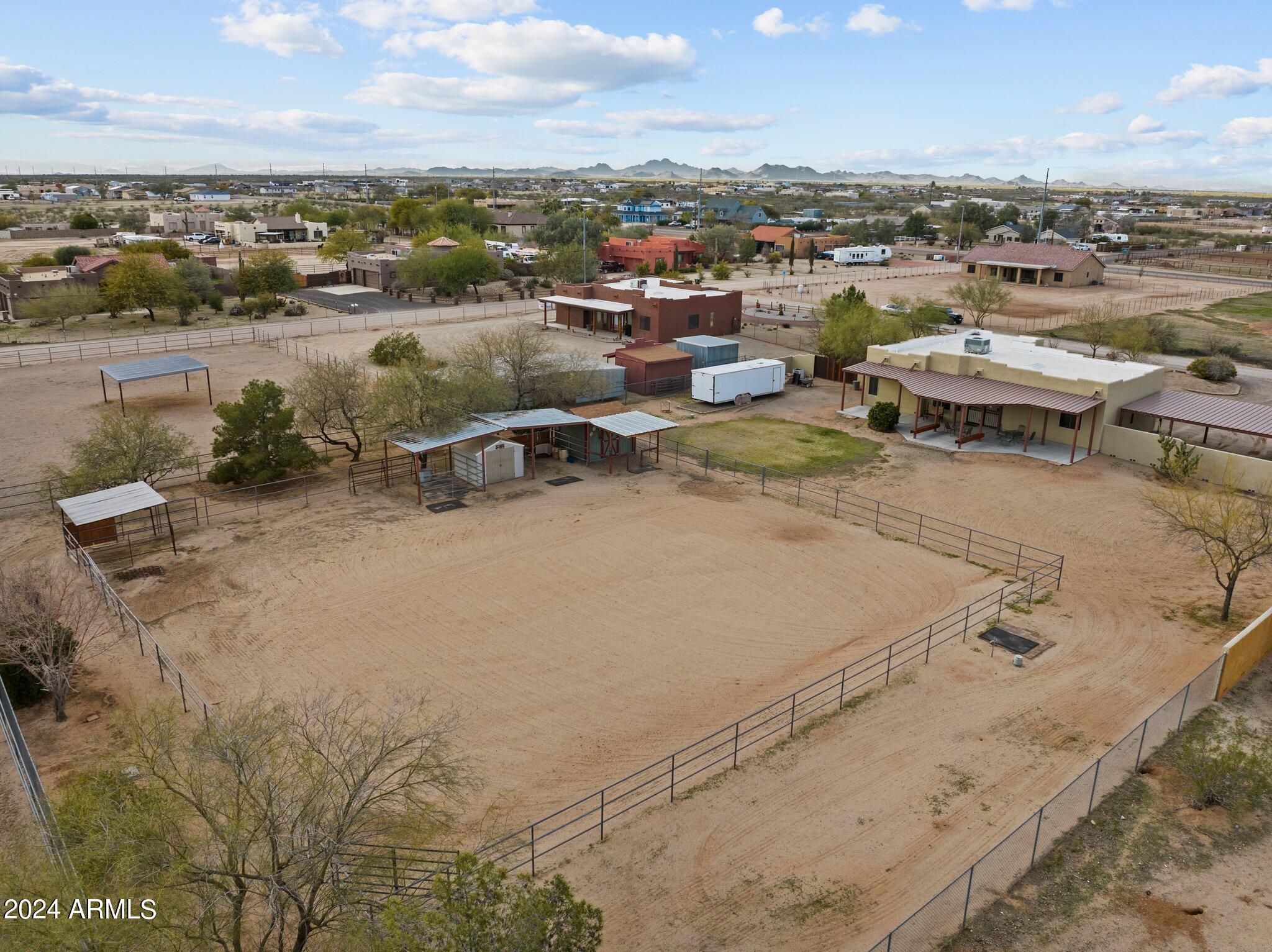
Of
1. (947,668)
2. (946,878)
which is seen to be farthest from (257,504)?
(946,878)

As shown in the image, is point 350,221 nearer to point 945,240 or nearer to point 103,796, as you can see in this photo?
point 945,240

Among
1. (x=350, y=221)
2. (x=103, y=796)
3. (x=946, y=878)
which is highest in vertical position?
(x=350, y=221)

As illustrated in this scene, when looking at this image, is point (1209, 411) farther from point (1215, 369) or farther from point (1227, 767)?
point (1227, 767)

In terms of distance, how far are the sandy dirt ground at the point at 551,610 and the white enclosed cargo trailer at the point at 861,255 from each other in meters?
86.9

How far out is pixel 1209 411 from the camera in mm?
38969

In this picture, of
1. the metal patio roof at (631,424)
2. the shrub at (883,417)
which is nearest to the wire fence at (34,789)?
the metal patio roof at (631,424)

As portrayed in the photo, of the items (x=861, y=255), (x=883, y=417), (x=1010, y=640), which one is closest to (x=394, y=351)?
(x=883, y=417)

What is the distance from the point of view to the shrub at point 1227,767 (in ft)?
57.4

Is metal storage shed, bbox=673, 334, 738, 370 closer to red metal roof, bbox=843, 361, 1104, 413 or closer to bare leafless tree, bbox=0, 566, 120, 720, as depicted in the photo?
red metal roof, bbox=843, 361, 1104, 413

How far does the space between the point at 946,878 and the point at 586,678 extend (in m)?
9.63

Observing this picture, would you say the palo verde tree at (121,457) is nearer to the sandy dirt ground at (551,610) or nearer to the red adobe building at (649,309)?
the sandy dirt ground at (551,610)

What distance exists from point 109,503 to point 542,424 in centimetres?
1574

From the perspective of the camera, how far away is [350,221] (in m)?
138

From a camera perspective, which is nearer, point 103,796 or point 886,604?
point 103,796
